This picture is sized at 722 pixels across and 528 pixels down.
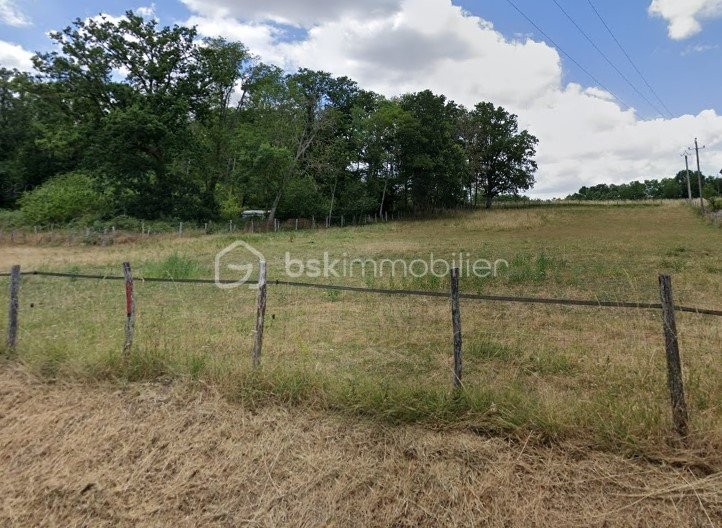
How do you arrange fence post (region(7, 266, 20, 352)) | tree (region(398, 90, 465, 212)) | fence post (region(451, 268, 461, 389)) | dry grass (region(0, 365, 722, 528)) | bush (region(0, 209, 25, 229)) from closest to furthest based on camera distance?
dry grass (region(0, 365, 722, 528)), fence post (region(451, 268, 461, 389)), fence post (region(7, 266, 20, 352)), bush (region(0, 209, 25, 229)), tree (region(398, 90, 465, 212))

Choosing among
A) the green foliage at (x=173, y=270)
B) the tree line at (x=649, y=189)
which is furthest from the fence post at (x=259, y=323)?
the tree line at (x=649, y=189)

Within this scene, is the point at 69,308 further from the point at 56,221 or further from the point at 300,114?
the point at 300,114

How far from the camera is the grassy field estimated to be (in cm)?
333

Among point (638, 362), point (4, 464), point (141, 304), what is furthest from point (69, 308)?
point (638, 362)

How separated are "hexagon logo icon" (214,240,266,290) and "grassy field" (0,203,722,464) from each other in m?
0.54

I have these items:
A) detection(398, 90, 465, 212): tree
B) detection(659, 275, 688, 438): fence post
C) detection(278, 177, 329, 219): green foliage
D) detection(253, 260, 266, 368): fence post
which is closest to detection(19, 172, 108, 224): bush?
detection(278, 177, 329, 219): green foliage

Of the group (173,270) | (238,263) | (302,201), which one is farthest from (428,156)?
(173,270)

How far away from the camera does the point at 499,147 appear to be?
56625mm

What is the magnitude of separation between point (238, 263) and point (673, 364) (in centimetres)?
1461

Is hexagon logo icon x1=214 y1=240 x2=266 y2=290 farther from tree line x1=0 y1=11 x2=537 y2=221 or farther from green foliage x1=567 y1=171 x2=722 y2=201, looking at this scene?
green foliage x1=567 y1=171 x2=722 y2=201

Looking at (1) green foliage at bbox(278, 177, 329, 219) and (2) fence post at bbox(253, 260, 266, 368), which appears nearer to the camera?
(2) fence post at bbox(253, 260, 266, 368)

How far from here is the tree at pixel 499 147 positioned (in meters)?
56.8

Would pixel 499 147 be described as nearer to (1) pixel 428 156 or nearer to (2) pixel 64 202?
(1) pixel 428 156

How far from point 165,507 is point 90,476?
766mm
